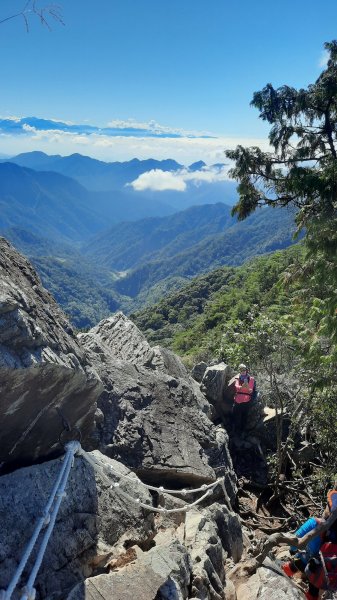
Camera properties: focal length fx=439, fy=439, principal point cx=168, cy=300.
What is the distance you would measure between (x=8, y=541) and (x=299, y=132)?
15423 millimetres

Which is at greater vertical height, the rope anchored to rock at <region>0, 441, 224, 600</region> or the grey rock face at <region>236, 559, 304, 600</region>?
the rope anchored to rock at <region>0, 441, 224, 600</region>

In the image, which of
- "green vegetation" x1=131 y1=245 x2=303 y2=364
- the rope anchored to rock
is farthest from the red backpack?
"green vegetation" x1=131 y1=245 x2=303 y2=364

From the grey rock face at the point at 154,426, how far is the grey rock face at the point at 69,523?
185cm

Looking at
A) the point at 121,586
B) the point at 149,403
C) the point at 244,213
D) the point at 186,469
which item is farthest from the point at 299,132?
the point at 121,586

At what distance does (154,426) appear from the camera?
9750 millimetres

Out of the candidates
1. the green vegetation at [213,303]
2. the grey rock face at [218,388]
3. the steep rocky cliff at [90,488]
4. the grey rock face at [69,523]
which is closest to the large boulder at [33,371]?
the steep rocky cliff at [90,488]

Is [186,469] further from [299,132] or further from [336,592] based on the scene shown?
[299,132]

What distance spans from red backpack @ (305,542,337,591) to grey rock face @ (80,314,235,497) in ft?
10.0

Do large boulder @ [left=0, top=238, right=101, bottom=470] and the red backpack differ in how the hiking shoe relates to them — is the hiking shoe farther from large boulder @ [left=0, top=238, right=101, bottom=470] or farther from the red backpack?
large boulder @ [left=0, top=238, right=101, bottom=470]

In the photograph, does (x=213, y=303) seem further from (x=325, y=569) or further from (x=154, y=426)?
(x=325, y=569)

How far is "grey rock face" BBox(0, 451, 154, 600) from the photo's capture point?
5.26 m

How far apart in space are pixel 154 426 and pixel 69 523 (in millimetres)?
3975

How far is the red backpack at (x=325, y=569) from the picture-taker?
21.2 feet

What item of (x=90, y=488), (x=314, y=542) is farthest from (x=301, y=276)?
(x=90, y=488)
